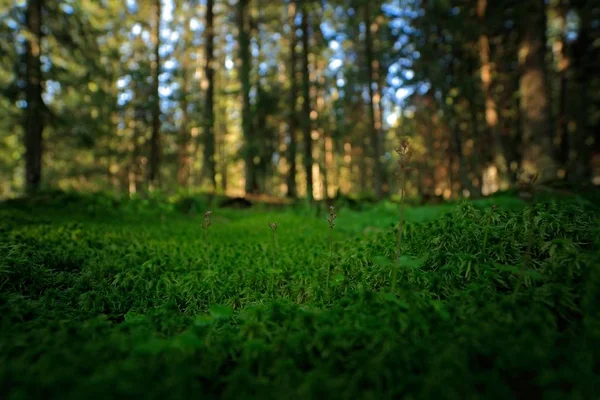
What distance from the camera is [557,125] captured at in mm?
14180

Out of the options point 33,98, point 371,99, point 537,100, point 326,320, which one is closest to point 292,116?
point 371,99

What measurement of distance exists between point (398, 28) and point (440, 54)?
2036 mm

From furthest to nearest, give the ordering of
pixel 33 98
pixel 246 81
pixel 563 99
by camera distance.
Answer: pixel 563 99
pixel 246 81
pixel 33 98

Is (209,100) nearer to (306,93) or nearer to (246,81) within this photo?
(246,81)

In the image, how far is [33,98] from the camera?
9695 mm

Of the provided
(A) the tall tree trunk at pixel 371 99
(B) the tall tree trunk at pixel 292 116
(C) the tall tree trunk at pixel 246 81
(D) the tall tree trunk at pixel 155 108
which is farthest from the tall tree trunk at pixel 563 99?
(D) the tall tree trunk at pixel 155 108

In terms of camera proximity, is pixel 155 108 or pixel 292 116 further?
pixel 292 116

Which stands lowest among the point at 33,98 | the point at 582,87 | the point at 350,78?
the point at 33,98

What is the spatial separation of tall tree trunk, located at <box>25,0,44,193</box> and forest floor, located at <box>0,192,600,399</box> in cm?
763

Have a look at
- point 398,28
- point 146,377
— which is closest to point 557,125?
point 398,28

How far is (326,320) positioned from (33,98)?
38.1 feet

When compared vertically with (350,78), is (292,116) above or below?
below

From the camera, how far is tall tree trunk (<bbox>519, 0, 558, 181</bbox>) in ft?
27.8

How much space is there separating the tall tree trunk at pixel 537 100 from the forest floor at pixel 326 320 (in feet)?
21.4
